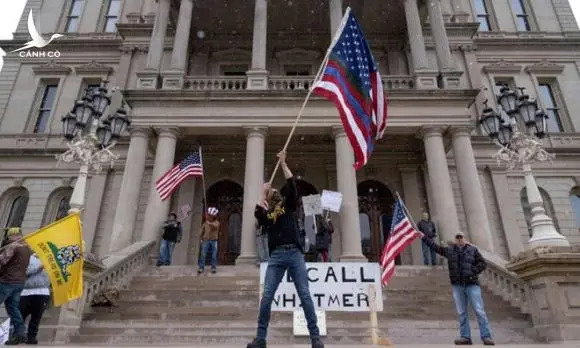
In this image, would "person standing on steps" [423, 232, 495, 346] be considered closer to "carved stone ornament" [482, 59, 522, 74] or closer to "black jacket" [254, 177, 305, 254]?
"black jacket" [254, 177, 305, 254]

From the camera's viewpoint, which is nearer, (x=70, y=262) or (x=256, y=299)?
(x=70, y=262)

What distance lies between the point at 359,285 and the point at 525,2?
2363cm

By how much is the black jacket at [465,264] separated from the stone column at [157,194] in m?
9.37

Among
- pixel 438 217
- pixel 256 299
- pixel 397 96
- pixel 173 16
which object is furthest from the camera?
pixel 173 16

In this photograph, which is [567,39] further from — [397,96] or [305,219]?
[305,219]

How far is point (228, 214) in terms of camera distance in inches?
717

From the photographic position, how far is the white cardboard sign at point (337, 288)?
7109 mm

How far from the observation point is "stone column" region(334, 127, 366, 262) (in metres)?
12.9

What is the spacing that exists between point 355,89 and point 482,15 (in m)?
20.3

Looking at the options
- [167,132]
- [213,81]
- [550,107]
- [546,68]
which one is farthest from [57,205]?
[546,68]

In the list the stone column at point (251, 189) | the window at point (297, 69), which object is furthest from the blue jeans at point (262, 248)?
the window at point (297, 69)

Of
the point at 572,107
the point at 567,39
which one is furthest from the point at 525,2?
the point at 572,107

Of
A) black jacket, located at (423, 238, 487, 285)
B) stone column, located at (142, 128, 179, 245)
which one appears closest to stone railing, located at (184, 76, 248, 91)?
stone column, located at (142, 128, 179, 245)

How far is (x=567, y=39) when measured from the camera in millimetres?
21375
